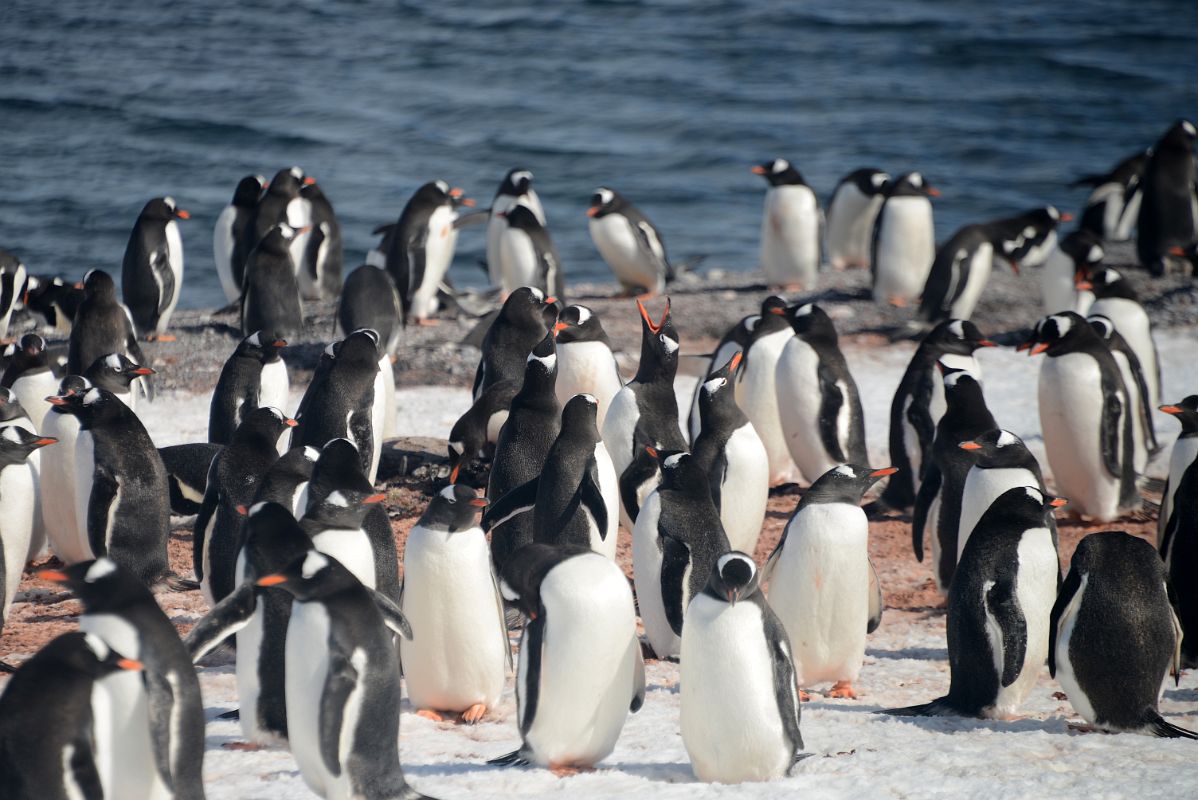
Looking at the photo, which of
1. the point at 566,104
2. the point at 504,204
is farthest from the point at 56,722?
the point at 566,104

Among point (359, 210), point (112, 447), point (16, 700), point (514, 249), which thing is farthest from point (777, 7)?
point (16, 700)

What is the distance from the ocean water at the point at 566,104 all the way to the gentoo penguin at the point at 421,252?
866 cm

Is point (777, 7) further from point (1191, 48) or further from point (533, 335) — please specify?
point (533, 335)

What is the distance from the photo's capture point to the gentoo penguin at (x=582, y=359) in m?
8.43

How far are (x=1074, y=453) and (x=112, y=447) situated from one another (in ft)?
16.3

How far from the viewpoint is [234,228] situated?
12297mm

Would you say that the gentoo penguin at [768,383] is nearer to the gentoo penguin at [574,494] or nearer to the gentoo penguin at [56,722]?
the gentoo penguin at [574,494]

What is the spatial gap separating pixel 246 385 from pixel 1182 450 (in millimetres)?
4661

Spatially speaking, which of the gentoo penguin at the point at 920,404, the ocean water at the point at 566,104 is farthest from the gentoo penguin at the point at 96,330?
the ocean water at the point at 566,104

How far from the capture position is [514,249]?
12148 millimetres

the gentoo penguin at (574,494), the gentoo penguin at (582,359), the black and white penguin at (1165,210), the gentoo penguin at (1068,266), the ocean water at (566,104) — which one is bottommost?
the gentoo penguin at (574,494)

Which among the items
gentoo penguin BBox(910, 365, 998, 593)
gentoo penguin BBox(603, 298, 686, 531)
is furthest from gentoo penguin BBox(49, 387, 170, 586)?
gentoo penguin BBox(910, 365, 998, 593)

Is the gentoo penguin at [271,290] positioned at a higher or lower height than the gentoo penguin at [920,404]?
higher

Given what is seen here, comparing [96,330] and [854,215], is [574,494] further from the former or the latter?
[854,215]
